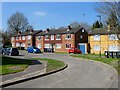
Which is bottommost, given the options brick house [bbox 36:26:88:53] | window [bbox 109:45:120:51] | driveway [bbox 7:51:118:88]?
driveway [bbox 7:51:118:88]

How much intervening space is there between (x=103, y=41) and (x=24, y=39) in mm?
34631

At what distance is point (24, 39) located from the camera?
87.2 m

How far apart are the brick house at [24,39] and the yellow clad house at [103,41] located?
82.6 ft

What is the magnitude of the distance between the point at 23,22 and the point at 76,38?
35.5m

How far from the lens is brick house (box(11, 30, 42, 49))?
273ft

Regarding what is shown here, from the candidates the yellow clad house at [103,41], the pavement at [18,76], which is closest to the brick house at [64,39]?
the yellow clad house at [103,41]

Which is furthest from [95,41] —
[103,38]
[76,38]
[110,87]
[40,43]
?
[110,87]

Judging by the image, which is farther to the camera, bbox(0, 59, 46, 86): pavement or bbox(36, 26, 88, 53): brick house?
bbox(36, 26, 88, 53): brick house

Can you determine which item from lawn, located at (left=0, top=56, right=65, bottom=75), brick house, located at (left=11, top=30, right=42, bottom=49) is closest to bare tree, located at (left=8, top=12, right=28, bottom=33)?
brick house, located at (left=11, top=30, right=42, bottom=49)

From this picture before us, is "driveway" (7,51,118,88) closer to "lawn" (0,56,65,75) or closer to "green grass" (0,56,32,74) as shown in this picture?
"lawn" (0,56,65,75)

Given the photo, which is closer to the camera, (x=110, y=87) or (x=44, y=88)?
(x=44, y=88)

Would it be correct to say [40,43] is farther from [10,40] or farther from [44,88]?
[44,88]

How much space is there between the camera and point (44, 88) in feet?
39.6

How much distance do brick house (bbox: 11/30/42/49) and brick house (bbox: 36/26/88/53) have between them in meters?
6.29
